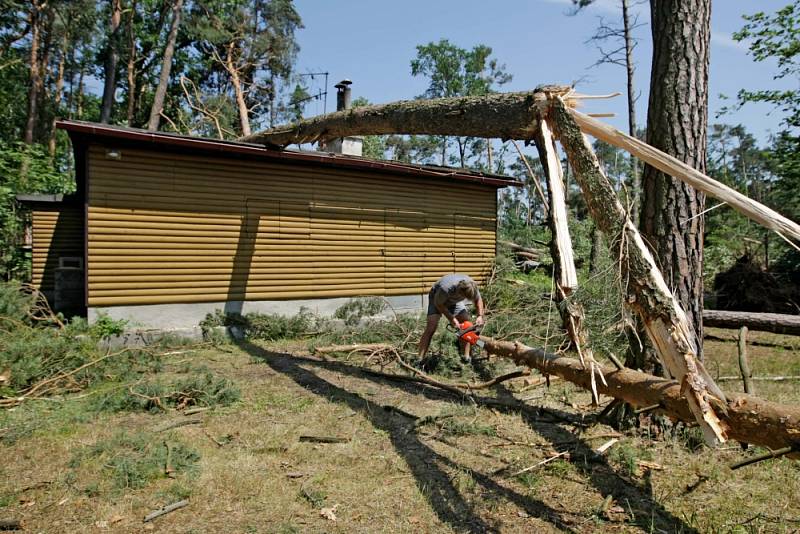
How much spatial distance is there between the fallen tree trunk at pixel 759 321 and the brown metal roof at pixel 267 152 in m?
5.62

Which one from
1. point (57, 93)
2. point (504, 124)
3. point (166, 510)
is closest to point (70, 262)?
point (166, 510)

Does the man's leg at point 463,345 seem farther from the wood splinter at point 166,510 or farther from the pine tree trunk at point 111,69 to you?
the pine tree trunk at point 111,69

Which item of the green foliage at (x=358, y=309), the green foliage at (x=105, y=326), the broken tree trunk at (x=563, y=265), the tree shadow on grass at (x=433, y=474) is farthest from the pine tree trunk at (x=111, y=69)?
the broken tree trunk at (x=563, y=265)

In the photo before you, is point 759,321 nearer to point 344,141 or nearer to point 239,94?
point 344,141

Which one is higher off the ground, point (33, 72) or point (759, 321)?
point (33, 72)

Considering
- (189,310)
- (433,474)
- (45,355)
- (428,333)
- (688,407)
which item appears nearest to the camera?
(688,407)

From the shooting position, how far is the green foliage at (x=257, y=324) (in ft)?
31.8

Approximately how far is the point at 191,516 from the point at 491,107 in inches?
169

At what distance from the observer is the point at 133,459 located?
4043 mm

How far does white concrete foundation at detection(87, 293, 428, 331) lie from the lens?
893 cm

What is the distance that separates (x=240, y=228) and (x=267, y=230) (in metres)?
0.58

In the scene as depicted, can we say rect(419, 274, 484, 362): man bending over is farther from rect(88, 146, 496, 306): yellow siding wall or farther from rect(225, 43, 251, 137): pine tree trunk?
rect(225, 43, 251, 137): pine tree trunk

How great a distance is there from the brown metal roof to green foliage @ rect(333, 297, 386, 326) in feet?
10.5

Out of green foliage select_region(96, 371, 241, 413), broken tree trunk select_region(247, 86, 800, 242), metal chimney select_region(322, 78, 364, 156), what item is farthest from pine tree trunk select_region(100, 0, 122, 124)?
green foliage select_region(96, 371, 241, 413)
